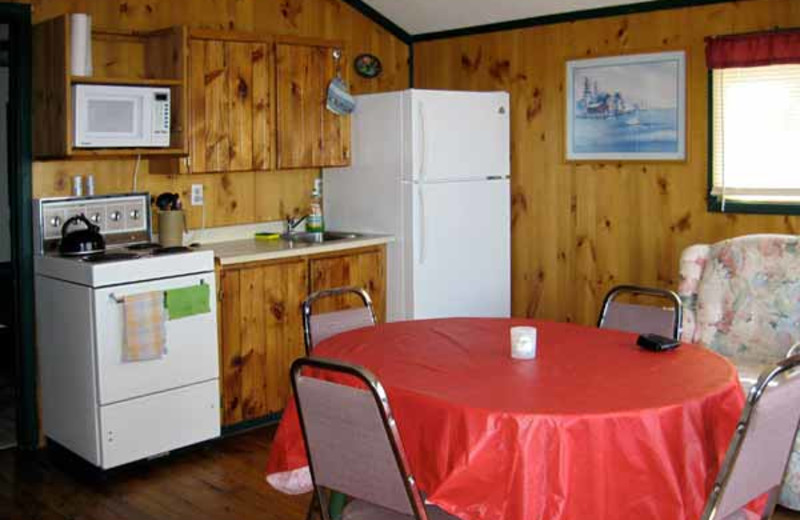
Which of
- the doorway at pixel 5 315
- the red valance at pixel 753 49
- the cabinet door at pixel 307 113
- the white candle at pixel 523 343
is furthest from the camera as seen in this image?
the cabinet door at pixel 307 113

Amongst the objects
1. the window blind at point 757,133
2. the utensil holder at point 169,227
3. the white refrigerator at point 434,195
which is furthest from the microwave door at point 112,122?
the window blind at point 757,133

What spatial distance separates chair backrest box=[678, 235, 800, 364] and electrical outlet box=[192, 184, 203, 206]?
240 cm

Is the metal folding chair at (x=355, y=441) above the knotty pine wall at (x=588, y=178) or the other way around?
the other way around

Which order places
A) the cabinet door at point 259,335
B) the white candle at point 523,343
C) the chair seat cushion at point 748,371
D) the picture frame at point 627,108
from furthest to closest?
the picture frame at point 627,108
the cabinet door at point 259,335
the chair seat cushion at point 748,371
the white candle at point 523,343

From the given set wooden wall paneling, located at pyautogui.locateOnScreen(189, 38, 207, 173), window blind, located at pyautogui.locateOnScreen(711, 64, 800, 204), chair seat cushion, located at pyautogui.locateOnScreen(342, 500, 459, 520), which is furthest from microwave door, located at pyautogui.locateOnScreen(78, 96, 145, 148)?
window blind, located at pyautogui.locateOnScreen(711, 64, 800, 204)

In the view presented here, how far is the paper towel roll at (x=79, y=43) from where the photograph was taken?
4.11 m

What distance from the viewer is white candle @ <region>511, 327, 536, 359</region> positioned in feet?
9.43

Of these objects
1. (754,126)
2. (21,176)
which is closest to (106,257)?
(21,176)

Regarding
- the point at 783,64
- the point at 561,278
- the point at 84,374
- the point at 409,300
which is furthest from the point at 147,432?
the point at 783,64

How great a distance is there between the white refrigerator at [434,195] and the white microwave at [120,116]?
120 centimetres

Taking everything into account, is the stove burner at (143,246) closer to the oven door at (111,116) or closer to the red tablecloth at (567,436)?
the oven door at (111,116)

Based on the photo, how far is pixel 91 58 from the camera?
4391 millimetres

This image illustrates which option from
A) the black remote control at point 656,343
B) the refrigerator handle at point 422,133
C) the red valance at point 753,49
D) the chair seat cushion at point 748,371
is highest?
the red valance at point 753,49

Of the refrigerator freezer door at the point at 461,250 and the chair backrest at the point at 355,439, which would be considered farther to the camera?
the refrigerator freezer door at the point at 461,250
